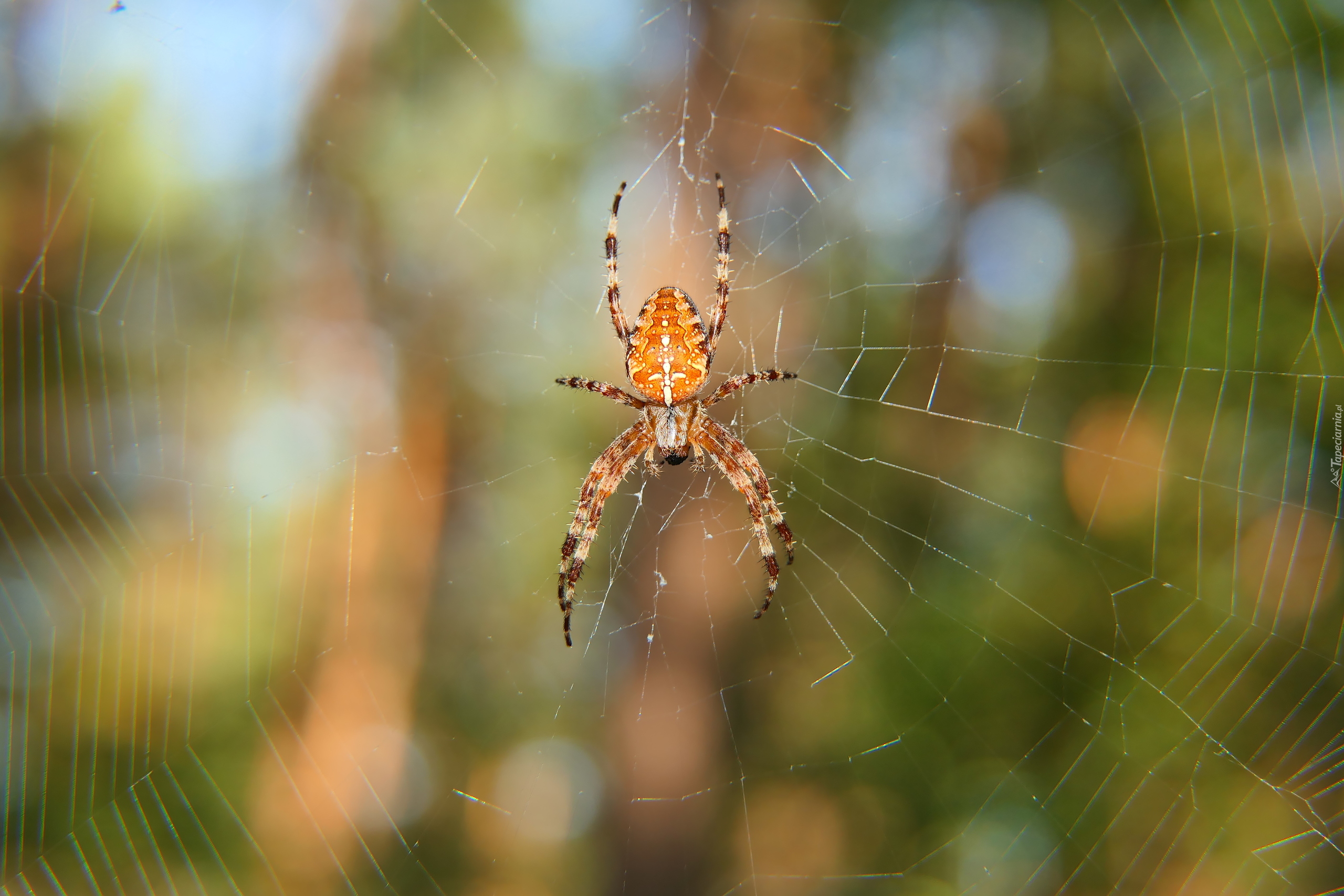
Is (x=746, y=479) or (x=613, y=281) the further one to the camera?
(x=746, y=479)

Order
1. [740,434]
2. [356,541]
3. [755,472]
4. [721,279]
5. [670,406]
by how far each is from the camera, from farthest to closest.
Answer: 1. [356,541]
2. [740,434]
3. [670,406]
4. [755,472]
5. [721,279]

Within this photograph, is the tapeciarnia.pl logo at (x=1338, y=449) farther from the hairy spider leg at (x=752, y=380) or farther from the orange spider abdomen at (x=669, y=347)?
the orange spider abdomen at (x=669, y=347)

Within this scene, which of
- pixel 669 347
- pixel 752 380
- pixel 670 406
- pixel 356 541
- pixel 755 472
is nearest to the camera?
pixel 752 380

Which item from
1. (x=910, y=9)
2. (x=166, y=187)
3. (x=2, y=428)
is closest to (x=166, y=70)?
(x=166, y=187)

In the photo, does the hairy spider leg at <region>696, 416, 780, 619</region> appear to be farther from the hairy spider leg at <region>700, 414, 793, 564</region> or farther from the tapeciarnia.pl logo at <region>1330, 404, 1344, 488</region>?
the tapeciarnia.pl logo at <region>1330, 404, 1344, 488</region>

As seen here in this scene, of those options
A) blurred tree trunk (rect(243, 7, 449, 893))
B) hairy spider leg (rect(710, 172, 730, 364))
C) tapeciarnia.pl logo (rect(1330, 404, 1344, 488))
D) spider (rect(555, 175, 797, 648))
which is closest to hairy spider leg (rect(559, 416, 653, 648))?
spider (rect(555, 175, 797, 648))

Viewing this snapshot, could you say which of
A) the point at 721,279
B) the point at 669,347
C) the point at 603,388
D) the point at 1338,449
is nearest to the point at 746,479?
the point at 669,347

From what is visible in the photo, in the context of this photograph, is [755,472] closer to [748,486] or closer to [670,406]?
[748,486]

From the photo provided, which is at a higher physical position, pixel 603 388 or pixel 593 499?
pixel 603 388
